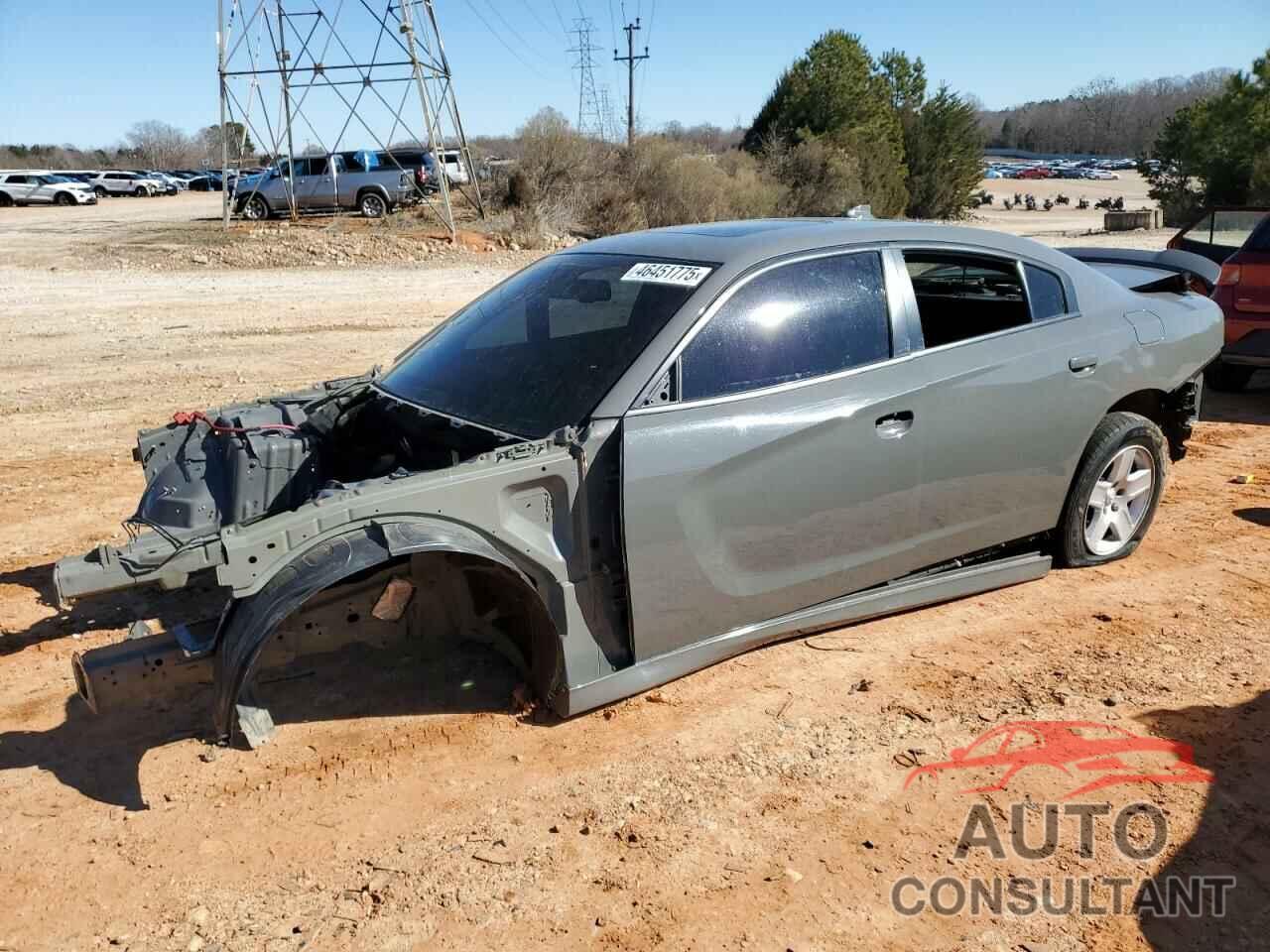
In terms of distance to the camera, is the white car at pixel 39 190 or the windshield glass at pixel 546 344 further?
the white car at pixel 39 190

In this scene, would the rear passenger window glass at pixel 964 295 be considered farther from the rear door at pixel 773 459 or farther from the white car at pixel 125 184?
the white car at pixel 125 184

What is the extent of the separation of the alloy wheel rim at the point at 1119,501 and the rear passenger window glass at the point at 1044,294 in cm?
77

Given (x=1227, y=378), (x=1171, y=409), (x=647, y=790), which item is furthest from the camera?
(x=1227, y=378)

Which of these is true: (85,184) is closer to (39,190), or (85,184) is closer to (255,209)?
(39,190)

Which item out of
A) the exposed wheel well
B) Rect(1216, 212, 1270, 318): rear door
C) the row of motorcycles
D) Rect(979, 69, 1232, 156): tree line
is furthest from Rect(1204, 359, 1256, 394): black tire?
Rect(979, 69, 1232, 156): tree line

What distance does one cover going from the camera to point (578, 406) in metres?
3.64

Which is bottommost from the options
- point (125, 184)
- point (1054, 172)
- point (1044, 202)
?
point (1044, 202)

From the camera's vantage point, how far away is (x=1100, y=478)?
4969mm

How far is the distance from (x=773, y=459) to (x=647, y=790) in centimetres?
122

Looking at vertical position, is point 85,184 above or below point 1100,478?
above

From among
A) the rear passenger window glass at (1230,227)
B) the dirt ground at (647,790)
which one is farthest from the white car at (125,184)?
the dirt ground at (647,790)

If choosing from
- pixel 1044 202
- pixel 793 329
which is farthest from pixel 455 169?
pixel 1044 202

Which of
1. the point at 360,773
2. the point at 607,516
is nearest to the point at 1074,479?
the point at 607,516

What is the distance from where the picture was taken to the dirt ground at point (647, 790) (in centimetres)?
280
